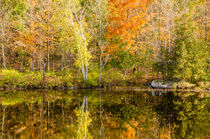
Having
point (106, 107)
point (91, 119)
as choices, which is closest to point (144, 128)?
point (91, 119)

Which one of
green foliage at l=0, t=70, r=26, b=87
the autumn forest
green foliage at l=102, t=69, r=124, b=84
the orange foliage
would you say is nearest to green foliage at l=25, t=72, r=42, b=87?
the autumn forest

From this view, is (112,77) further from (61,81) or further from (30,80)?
(30,80)

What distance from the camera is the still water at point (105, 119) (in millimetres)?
8117

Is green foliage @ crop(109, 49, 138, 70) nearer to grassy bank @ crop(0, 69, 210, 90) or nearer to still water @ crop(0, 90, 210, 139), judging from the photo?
grassy bank @ crop(0, 69, 210, 90)

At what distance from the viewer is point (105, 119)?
33.5ft

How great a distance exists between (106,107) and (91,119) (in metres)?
2.74

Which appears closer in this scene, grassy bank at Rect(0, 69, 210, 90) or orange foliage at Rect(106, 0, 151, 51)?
grassy bank at Rect(0, 69, 210, 90)

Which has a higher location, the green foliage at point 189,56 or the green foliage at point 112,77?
the green foliage at point 189,56

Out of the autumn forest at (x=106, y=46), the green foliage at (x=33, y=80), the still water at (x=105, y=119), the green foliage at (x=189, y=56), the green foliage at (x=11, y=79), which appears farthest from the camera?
the green foliage at (x=33, y=80)

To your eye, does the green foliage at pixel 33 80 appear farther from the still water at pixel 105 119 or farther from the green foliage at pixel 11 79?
the still water at pixel 105 119

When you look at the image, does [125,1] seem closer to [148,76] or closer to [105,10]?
[105,10]

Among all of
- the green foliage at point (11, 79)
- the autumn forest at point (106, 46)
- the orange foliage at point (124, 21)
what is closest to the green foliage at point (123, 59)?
the autumn forest at point (106, 46)

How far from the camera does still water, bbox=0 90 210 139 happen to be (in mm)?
8117

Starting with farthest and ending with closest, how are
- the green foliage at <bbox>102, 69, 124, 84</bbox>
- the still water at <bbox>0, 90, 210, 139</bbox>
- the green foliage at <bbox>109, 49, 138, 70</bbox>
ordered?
the green foliage at <bbox>109, 49, 138, 70</bbox>, the green foliage at <bbox>102, 69, 124, 84</bbox>, the still water at <bbox>0, 90, 210, 139</bbox>
